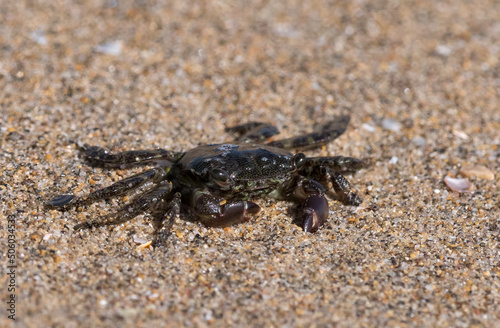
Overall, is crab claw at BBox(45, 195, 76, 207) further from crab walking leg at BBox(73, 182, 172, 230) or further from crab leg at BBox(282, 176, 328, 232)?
crab leg at BBox(282, 176, 328, 232)

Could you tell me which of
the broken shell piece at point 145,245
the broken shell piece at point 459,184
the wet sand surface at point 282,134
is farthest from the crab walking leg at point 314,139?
the broken shell piece at point 145,245

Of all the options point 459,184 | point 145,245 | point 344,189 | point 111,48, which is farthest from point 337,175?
point 111,48

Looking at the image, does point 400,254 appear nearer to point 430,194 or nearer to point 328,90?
point 430,194

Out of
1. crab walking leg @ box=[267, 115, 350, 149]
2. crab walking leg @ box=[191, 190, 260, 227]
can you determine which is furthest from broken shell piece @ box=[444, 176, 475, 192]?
crab walking leg @ box=[191, 190, 260, 227]

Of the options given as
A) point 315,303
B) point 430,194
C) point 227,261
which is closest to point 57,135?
point 227,261

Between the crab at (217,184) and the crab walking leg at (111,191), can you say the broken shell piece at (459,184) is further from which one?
the crab walking leg at (111,191)

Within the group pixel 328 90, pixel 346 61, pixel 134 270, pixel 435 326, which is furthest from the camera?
pixel 346 61
